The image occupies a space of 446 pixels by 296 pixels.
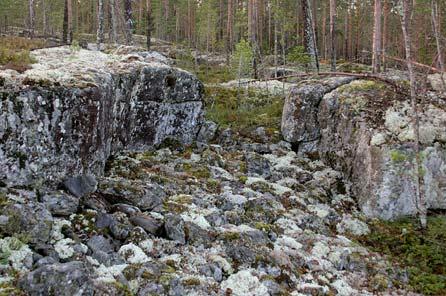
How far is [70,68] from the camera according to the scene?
887 cm

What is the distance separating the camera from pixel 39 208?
249 inches

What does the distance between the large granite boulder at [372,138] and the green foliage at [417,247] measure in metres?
0.57

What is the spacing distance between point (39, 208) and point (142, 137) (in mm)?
5420

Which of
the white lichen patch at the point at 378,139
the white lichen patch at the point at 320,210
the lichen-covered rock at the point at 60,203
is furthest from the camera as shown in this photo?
the white lichen patch at the point at 378,139

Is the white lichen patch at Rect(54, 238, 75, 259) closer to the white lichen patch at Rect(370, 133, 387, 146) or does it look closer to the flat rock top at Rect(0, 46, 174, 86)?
the flat rock top at Rect(0, 46, 174, 86)

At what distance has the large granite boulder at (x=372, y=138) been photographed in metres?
9.73

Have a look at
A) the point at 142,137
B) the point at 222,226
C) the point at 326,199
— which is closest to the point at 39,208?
the point at 222,226

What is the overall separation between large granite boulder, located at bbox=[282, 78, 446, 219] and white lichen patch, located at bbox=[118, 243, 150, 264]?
504 cm

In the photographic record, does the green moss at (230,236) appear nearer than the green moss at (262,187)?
Yes

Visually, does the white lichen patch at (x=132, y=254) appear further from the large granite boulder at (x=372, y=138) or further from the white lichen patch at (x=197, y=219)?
the large granite boulder at (x=372, y=138)

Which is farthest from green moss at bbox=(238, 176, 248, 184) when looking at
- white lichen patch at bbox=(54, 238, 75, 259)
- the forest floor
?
white lichen patch at bbox=(54, 238, 75, 259)

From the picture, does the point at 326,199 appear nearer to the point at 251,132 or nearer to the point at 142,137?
the point at 251,132

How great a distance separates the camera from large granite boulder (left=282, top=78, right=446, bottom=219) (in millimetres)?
9727

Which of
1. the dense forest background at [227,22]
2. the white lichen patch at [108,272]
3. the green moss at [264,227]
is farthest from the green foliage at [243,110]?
the dense forest background at [227,22]
